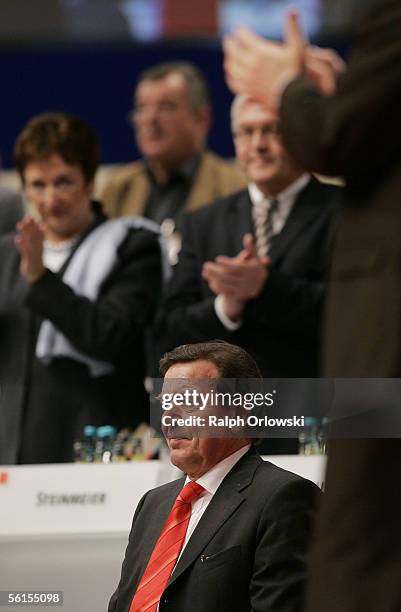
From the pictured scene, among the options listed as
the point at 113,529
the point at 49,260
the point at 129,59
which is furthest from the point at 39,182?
the point at 129,59

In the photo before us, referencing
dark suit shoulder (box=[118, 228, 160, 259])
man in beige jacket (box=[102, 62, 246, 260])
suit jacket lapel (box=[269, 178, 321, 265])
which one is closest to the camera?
suit jacket lapel (box=[269, 178, 321, 265])

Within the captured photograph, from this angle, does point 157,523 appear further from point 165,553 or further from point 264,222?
point 264,222

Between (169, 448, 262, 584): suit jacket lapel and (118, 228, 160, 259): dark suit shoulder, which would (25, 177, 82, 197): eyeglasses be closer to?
(118, 228, 160, 259): dark suit shoulder

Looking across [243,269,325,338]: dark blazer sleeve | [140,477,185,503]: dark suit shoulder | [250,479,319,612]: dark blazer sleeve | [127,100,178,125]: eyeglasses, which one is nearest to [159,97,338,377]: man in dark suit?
[243,269,325,338]: dark blazer sleeve

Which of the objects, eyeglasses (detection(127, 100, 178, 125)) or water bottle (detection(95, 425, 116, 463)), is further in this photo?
eyeglasses (detection(127, 100, 178, 125))

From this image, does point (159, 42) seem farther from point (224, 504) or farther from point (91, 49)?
point (224, 504)

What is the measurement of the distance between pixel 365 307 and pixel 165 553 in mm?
657

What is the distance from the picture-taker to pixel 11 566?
2.19 meters

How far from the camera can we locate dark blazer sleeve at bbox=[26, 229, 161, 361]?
3133mm

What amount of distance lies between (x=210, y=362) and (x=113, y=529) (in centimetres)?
51

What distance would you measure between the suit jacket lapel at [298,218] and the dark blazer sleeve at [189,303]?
7.7 inches

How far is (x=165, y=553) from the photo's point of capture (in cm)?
192

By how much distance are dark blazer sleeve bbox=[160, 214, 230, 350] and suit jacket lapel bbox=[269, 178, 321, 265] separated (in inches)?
7.7

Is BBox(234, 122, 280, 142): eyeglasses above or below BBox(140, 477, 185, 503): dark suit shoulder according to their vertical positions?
above
